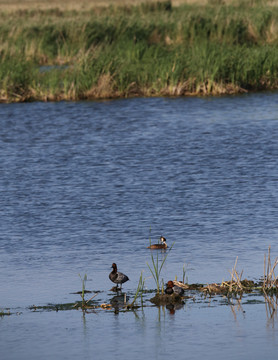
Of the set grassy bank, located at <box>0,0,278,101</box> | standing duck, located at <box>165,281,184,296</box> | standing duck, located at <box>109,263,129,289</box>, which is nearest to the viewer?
standing duck, located at <box>165,281,184,296</box>

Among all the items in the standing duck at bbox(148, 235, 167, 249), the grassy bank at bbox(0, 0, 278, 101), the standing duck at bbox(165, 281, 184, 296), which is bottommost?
the standing duck at bbox(165, 281, 184, 296)

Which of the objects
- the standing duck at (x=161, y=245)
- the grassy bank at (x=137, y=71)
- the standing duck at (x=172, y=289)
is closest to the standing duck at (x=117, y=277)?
the standing duck at (x=172, y=289)

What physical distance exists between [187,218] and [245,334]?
5.45 metres

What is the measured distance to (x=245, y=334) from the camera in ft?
28.0

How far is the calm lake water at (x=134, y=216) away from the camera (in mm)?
8656

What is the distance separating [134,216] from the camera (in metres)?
14.3

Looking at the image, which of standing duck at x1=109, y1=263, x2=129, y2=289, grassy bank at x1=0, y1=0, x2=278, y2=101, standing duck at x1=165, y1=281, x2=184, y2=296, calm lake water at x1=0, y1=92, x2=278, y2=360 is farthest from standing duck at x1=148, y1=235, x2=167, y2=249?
grassy bank at x1=0, y1=0, x2=278, y2=101

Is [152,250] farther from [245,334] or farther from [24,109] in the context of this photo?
[24,109]

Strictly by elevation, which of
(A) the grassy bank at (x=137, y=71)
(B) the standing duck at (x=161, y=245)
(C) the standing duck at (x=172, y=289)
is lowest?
(C) the standing duck at (x=172, y=289)

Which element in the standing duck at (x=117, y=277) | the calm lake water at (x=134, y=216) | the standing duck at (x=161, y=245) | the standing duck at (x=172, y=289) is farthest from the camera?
the standing duck at (x=161, y=245)

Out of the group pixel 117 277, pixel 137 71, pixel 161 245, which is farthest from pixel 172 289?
pixel 137 71

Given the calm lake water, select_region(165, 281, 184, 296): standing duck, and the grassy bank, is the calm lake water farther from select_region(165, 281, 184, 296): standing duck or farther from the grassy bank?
the grassy bank

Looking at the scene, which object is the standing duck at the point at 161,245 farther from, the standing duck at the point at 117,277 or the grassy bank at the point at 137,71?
the grassy bank at the point at 137,71

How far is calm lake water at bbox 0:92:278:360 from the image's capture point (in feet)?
28.4
